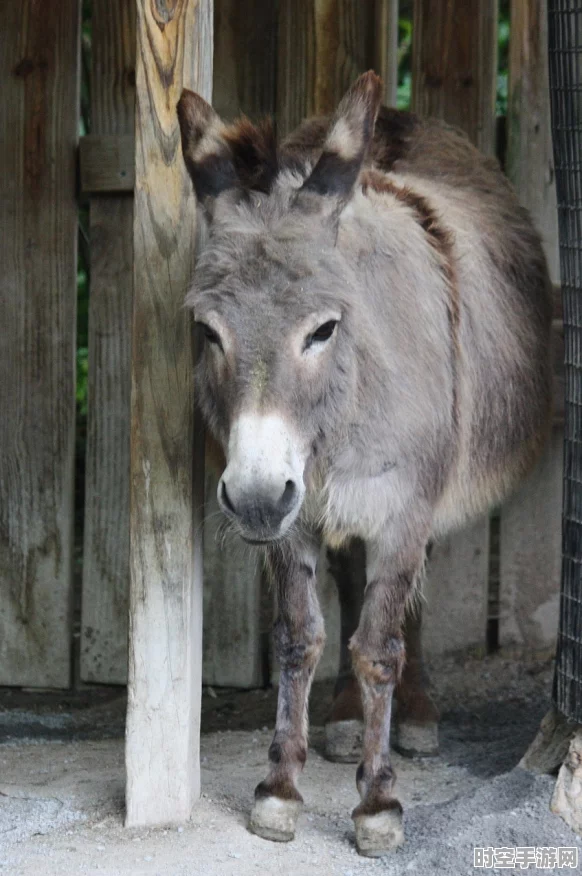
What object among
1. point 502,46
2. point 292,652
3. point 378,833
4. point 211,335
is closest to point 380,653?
point 292,652

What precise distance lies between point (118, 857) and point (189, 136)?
192cm

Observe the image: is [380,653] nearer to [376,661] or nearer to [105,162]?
[376,661]

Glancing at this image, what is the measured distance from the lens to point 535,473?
493cm

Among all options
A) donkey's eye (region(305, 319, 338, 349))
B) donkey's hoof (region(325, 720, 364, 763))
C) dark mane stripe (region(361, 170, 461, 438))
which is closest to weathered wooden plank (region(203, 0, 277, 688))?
donkey's hoof (region(325, 720, 364, 763))

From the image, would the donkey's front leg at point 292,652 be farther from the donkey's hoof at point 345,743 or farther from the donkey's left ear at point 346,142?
the donkey's left ear at point 346,142

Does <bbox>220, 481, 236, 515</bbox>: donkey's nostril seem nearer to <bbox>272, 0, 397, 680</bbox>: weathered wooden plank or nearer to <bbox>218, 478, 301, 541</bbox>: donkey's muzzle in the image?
<bbox>218, 478, 301, 541</bbox>: donkey's muzzle

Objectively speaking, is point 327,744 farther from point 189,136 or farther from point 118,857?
point 189,136

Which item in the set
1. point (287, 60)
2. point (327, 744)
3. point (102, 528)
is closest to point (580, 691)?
point (327, 744)

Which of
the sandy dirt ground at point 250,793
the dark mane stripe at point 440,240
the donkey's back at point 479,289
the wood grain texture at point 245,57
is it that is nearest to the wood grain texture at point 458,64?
the donkey's back at point 479,289

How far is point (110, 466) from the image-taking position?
4871mm

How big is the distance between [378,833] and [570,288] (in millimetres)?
1663

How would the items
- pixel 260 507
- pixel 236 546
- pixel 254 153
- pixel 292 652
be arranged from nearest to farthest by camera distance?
pixel 260 507 → pixel 254 153 → pixel 292 652 → pixel 236 546

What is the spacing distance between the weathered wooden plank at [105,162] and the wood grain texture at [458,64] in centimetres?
114

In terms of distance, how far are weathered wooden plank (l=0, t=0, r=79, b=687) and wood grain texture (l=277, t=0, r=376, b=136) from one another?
2.70ft
